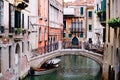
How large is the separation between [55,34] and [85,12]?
10008 millimetres

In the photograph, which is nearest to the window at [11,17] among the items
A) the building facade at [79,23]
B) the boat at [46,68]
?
the boat at [46,68]

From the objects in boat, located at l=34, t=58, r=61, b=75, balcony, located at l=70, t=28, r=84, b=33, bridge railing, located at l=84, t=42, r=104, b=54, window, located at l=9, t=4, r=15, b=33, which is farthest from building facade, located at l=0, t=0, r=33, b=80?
balcony, located at l=70, t=28, r=84, b=33

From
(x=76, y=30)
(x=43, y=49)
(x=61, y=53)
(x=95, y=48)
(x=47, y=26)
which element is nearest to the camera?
(x=43, y=49)

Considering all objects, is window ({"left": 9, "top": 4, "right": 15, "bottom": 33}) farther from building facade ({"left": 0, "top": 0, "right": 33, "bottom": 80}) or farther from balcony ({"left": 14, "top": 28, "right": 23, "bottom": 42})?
balcony ({"left": 14, "top": 28, "right": 23, "bottom": 42})

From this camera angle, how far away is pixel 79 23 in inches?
1672

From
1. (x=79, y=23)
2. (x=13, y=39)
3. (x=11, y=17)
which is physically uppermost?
(x=79, y=23)

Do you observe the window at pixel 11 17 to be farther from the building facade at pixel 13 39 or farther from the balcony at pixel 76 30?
the balcony at pixel 76 30

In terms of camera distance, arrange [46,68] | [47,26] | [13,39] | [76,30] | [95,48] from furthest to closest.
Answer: [76,30] → [47,26] → [95,48] → [46,68] → [13,39]

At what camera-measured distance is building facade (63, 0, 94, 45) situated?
42.1 meters

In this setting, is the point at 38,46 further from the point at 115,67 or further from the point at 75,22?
the point at 75,22

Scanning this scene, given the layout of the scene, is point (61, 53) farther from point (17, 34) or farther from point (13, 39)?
point (13, 39)

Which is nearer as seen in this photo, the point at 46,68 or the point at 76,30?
the point at 46,68

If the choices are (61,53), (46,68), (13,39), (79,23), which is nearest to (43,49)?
(61,53)

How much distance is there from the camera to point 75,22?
4238cm
